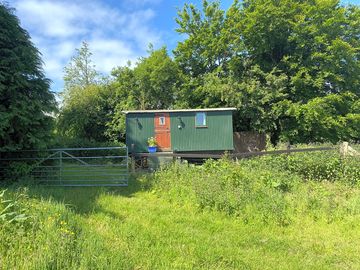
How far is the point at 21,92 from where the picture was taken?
8258 millimetres

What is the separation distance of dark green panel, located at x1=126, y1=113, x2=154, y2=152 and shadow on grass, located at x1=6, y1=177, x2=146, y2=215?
25.2 feet

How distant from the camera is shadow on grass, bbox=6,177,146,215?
5541 mm

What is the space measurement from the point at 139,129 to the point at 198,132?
3.30 m

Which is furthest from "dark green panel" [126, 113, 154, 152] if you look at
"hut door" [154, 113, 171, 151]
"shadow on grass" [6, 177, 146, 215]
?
"shadow on grass" [6, 177, 146, 215]

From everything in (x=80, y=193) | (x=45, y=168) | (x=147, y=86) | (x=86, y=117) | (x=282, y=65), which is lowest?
(x=80, y=193)

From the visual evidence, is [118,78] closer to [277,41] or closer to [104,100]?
[104,100]

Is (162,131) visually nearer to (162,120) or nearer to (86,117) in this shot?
(162,120)

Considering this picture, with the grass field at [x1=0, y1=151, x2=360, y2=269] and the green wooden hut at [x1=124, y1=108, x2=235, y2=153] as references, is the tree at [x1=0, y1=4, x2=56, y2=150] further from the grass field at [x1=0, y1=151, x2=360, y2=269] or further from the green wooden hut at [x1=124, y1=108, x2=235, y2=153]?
the green wooden hut at [x1=124, y1=108, x2=235, y2=153]

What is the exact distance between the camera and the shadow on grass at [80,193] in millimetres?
5541

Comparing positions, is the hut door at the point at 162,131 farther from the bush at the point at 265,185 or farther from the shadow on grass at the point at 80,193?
the bush at the point at 265,185

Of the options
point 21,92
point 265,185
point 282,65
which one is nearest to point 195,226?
point 265,185

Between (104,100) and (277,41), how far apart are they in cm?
1402

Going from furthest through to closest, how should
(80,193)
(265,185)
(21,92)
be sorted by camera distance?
1. (21,92)
2. (80,193)
3. (265,185)

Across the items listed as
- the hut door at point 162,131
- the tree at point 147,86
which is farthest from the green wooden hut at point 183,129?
the tree at point 147,86
